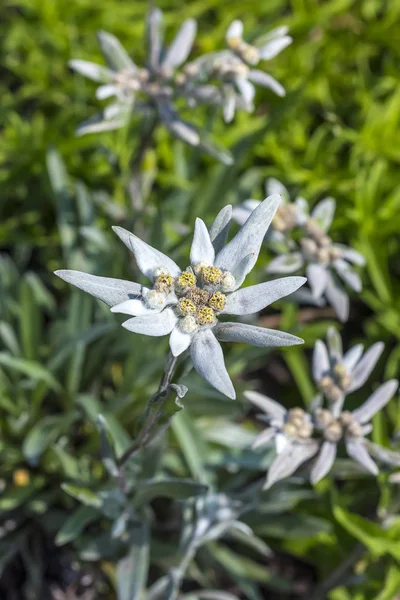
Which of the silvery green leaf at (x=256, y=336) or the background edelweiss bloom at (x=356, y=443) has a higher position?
the silvery green leaf at (x=256, y=336)

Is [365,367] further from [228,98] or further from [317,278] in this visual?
[228,98]

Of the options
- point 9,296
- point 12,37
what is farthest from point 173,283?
point 12,37

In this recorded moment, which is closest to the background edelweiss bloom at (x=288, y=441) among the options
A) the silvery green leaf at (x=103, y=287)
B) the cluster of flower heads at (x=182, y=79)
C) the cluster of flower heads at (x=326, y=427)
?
the cluster of flower heads at (x=326, y=427)

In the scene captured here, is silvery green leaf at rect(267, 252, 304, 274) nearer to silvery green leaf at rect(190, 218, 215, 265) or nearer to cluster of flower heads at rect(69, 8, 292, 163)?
cluster of flower heads at rect(69, 8, 292, 163)

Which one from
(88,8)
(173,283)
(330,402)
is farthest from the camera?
(88,8)

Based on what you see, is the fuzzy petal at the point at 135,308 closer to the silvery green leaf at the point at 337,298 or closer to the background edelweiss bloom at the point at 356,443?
the background edelweiss bloom at the point at 356,443

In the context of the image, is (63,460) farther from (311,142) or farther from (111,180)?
(311,142)
